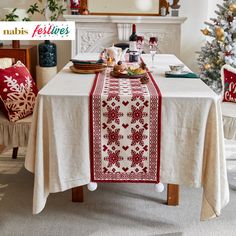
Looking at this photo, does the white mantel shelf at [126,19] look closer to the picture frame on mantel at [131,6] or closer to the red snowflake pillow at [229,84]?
the picture frame on mantel at [131,6]

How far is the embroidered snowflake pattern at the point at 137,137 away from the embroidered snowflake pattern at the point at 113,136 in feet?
0.19

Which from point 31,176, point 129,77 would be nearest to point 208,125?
point 129,77

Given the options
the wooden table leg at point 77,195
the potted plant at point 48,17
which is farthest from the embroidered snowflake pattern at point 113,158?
the potted plant at point 48,17

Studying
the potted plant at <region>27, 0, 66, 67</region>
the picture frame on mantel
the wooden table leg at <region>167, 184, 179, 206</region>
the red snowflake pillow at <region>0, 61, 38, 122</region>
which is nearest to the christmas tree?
the picture frame on mantel

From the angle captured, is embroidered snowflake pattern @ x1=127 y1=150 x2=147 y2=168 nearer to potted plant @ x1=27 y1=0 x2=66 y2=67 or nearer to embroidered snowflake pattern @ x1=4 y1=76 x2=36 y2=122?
embroidered snowflake pattern @ x1=4 y1=76 x2=36 y2=122

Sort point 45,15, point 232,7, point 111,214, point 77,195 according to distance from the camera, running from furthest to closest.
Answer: point 45,15
point 232,7
point 77,195
point 111,214

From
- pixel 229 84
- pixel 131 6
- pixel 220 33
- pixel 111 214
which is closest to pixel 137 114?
pixel 111 214

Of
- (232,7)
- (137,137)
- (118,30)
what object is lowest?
(137,137)

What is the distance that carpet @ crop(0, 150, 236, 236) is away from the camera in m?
2.18

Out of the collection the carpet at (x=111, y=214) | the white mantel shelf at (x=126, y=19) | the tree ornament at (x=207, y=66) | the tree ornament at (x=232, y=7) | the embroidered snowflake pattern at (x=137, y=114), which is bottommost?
the carpet at (x=111, y=214)

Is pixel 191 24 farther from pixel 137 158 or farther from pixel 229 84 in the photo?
pixel 137 158

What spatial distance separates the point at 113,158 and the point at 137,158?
125 millimetres

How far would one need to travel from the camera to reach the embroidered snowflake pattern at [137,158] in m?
2.03

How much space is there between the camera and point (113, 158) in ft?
6.70
